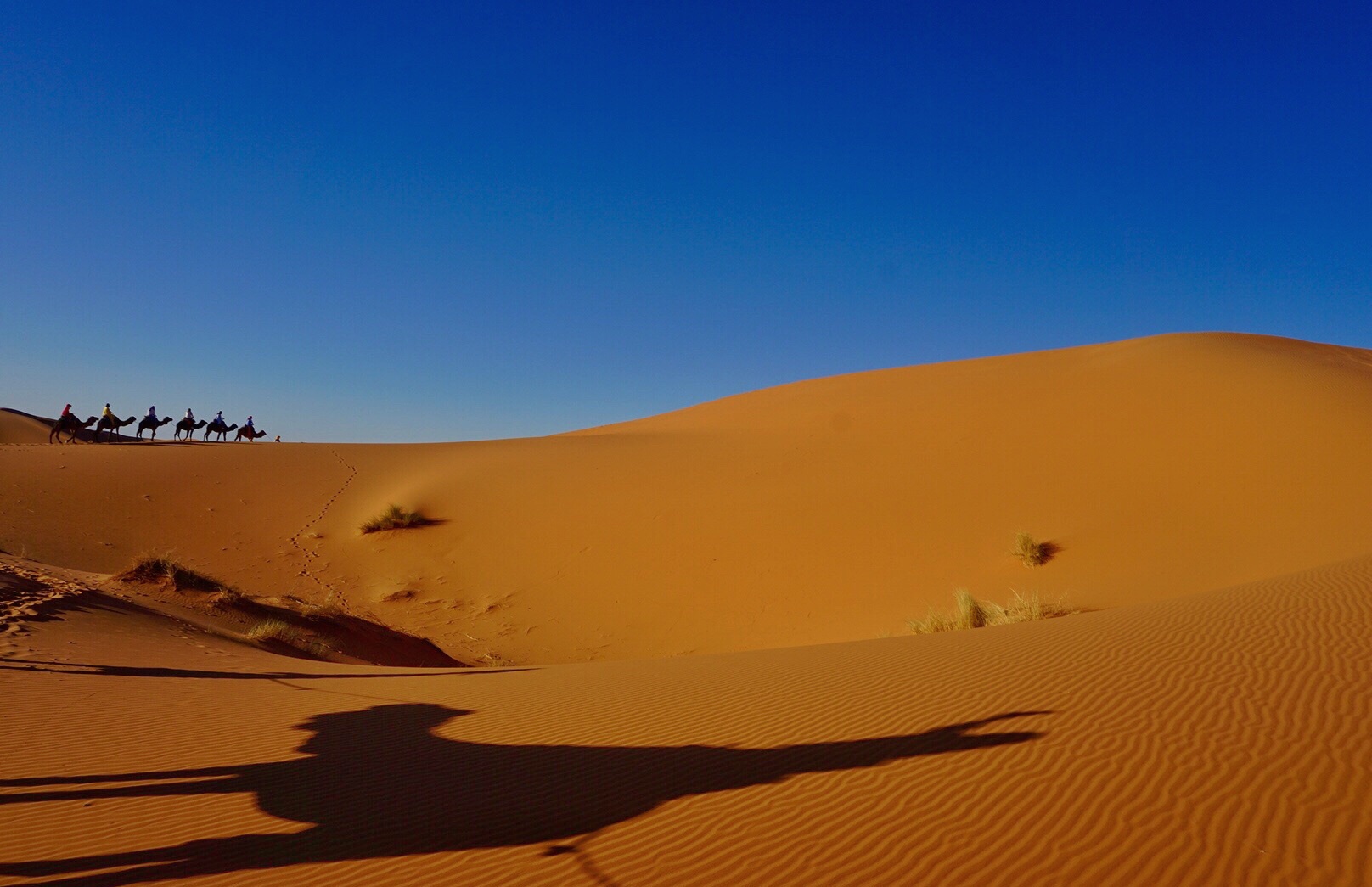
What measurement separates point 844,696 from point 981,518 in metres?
12.5

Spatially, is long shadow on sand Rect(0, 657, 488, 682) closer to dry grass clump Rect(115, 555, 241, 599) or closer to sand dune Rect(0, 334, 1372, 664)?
sand dune Rect(0, 334, 1372, 664)

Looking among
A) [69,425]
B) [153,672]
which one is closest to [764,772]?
[153,672]

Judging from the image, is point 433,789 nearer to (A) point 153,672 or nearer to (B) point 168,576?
(A) point 153,672

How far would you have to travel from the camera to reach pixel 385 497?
2405 centimetres

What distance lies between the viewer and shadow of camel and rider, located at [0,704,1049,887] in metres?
4.00

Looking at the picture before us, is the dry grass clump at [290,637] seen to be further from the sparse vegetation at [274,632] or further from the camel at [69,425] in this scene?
the camel at [69,425]

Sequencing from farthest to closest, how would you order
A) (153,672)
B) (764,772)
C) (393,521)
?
(393,521)
(153,672)
(764,772)

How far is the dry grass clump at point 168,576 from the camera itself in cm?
1390

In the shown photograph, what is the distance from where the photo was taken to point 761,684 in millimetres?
7137

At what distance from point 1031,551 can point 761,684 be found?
9.73 meters

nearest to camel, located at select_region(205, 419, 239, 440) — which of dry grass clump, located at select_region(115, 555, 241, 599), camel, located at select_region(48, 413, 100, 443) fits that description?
camel, located at select_region(48, 413, 100, 443)

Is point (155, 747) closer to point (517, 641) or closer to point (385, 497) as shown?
point (517, 641)

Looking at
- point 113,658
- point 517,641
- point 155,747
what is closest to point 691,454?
point 517,641

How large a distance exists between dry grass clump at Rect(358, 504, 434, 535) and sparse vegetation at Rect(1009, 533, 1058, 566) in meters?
15.1
